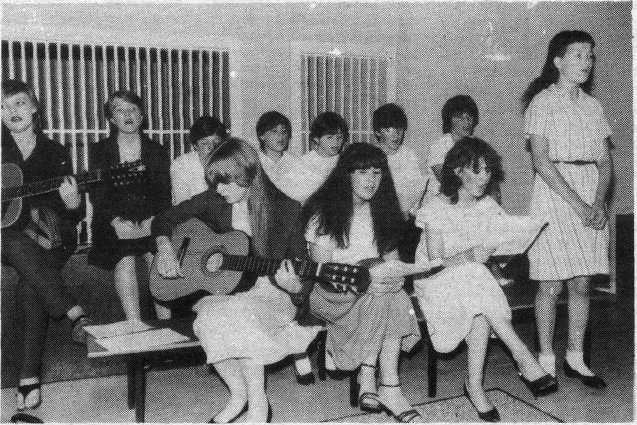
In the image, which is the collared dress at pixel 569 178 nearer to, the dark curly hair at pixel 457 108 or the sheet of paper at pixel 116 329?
the dark curly hair at pixel 457 108

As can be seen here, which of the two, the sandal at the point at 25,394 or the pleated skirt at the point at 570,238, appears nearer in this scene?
the sandal at the point at 25,394

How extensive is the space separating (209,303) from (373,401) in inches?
32.5

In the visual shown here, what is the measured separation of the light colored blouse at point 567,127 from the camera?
3121mm

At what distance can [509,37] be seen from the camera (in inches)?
232

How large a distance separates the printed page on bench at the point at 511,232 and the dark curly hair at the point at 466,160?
0.23 metres

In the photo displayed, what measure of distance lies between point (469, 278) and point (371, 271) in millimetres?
458

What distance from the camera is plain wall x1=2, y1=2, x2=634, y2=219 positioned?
16.9 ft

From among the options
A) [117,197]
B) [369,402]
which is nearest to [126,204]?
[117,197]

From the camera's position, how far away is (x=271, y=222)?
9.43ft

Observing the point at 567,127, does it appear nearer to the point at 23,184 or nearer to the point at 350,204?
the point at 350,204

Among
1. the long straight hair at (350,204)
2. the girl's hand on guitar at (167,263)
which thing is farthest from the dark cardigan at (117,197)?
the long straight hair at (350,204)

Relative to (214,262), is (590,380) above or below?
below

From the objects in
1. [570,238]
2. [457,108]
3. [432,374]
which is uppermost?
[457,108]

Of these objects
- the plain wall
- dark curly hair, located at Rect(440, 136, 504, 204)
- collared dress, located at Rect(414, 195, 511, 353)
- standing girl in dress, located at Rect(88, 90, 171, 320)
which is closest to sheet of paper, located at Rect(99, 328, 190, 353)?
standing girl in dress, located at Rect(88, 90, 171, 320)
